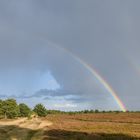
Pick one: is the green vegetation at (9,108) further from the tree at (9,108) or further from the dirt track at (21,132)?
the dirt track at (21,132)

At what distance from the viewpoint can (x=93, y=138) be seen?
34.8 m

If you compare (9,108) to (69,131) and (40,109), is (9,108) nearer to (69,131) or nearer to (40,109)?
(40,109)

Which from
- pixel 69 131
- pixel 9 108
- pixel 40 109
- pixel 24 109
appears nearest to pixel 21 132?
pixel 69 131

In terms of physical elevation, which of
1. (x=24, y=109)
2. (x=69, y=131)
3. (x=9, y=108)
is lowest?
Result: (x=69, y=131)

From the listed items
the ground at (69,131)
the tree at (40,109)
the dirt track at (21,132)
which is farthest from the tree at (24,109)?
the dirt track at (21,132)

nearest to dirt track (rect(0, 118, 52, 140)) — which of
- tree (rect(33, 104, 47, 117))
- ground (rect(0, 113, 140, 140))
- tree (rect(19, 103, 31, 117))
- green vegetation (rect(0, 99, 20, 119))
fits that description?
ground (rect(0, 113, 140, 140))

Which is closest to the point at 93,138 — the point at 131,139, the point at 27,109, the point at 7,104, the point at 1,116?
the point at 131,139

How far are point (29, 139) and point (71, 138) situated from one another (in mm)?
4502

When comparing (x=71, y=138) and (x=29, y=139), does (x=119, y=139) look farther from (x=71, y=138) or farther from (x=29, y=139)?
(x=29, y=139)

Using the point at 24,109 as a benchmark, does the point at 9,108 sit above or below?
below

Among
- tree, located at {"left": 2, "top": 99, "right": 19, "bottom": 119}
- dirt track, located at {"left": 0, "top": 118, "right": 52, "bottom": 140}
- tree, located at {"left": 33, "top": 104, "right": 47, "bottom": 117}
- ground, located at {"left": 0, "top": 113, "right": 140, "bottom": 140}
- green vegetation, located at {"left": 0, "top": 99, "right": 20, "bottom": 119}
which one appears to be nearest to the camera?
ground, located at {"left": 0, "top": 113, "right": 140, "bottom": 140}

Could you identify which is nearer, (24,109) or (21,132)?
(21,132)

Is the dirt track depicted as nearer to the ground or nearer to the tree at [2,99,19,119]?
the ground

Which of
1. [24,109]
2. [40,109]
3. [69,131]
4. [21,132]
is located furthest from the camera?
[40,109]
